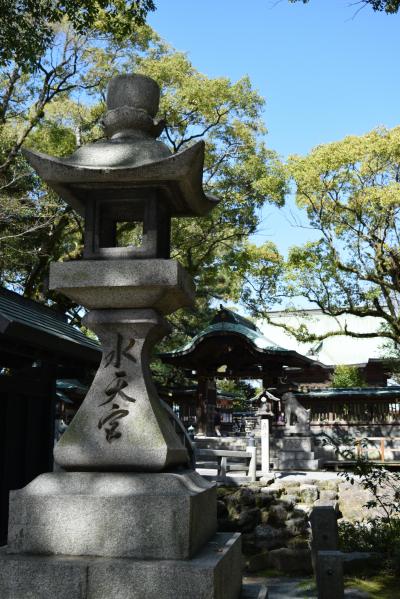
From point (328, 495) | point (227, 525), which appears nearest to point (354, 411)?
point (328, 495)

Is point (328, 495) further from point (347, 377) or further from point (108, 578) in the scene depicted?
point (347, 377)

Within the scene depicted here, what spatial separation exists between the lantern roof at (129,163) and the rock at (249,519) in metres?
10.8

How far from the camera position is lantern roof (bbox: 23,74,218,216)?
4.49m

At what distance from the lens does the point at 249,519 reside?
47.0 feet

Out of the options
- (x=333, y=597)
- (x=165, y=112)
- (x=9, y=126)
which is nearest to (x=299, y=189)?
(x=165, y=112)

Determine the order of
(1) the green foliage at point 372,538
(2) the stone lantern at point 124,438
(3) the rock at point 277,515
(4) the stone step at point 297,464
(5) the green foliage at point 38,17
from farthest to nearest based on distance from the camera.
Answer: (4) the stone step at point 297,464 < (3) the rock at point 277,515 < (5) the green foliage at point 38,17 < (1) the green foliage at point 372,538 < (2) the stone lantern at point 124,438

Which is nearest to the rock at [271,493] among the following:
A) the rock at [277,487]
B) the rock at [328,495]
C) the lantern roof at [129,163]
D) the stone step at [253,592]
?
the rock at [277,487]

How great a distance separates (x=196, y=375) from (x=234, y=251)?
5.25 m

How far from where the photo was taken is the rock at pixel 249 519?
14.1m

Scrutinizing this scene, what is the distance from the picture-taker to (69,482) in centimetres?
418

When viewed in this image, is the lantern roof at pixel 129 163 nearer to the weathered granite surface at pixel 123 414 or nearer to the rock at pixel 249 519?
the weathered granite surface at pixel 123 414

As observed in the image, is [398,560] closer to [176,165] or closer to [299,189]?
[176,165]

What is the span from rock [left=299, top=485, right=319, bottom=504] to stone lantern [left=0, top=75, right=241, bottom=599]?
431 inches

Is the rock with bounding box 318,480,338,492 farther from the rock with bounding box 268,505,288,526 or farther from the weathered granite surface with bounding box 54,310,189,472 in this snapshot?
the weathered granite surface with bounding box 54,310,189,472
